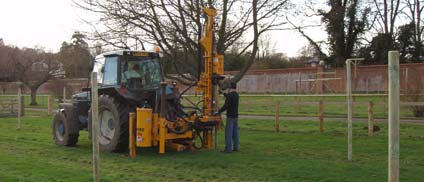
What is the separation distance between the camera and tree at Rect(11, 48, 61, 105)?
136 feet

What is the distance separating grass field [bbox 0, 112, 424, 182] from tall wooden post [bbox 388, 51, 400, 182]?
165 inches

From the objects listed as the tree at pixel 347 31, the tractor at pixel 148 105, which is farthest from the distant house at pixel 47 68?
the tractor at pixel 148 105

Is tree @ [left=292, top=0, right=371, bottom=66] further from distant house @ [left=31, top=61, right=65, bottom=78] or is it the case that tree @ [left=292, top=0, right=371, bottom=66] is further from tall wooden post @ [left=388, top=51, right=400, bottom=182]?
tall wooden post @ [left=388, top=51, right=400, bottom=182]

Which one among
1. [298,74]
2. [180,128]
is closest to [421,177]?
[180,128]

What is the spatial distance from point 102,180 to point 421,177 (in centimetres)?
515

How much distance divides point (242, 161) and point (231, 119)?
177cm

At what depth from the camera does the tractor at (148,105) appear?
Answer: 10891 mm

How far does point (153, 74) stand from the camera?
12383 millimetres

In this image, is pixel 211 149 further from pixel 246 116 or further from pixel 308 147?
pixel 246 116

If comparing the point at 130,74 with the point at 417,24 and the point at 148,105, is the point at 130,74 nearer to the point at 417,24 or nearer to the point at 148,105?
the point at 148,105

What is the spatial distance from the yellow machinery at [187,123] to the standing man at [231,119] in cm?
26

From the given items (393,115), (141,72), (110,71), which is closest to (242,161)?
(141,72)

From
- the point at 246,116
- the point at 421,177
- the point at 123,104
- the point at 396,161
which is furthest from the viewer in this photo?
the point at 246,116

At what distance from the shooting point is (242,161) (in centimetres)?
1012
